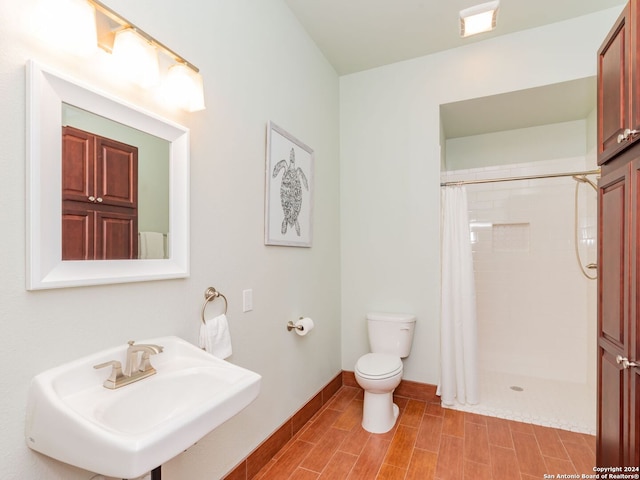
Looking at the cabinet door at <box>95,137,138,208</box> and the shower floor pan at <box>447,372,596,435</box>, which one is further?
the shower floor pan at <box>447,372,596,435</box>

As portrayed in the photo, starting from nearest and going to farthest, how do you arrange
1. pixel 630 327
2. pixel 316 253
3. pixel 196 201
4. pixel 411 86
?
pixel 630 327 → pixel 196 201 → pixel 316 253 → pixel 411 86

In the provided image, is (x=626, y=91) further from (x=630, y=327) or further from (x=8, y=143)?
(x=8, y=143)

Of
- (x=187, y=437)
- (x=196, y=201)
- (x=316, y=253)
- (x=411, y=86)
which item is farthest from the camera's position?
(x=411, y=86)

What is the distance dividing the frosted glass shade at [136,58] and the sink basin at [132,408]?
3.05 ft

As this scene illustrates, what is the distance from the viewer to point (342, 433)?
2.23 meters

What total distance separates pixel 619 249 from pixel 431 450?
1.50 meters

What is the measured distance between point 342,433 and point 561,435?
54.7 inches

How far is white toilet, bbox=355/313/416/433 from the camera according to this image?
2215 millimetres

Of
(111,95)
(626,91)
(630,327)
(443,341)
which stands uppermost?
(626,91)

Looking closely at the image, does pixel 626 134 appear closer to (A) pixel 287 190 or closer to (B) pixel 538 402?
(A) pixel 287 190

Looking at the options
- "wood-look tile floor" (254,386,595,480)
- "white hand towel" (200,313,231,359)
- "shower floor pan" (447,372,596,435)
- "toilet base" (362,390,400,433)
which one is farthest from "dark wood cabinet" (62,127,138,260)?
"shower floor pan" (447,372,596,435)

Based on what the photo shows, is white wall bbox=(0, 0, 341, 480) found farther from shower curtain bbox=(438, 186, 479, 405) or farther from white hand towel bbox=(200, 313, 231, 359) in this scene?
shower curtain bbox=(438, 186, 479, 405)

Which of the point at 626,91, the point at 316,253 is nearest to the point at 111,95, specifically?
the point at 316,253

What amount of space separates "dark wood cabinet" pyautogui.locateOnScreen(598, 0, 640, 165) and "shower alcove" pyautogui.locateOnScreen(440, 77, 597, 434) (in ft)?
3.59
